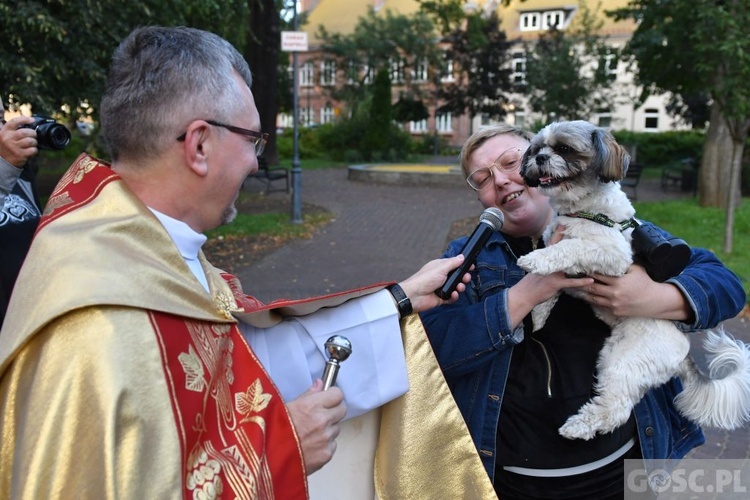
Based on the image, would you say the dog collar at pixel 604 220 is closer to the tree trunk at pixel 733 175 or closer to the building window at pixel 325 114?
the tree trunk at pixel 733 175

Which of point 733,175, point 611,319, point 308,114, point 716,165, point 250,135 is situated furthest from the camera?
point 308,114

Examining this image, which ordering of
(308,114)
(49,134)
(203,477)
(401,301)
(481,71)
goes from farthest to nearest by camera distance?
(308,114), (481,71), (49,134), (401,301), (203,477)

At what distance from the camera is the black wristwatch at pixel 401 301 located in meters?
2.19

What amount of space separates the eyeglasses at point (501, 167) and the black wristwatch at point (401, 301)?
801 mm

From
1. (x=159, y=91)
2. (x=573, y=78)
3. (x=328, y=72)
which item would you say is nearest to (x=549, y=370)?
(x=159, y=91)

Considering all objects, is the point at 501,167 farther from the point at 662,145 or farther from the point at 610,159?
the point at 662,145

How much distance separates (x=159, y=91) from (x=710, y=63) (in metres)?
11.3

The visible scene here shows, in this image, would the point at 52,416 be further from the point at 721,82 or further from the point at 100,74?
the point at 721,82

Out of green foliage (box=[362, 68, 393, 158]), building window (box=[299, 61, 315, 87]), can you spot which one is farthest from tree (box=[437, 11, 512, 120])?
building window (box=[299, 61, 315, 87])

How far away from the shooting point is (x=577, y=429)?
2275 mm

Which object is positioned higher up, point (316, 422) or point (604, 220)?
point (604, 220)

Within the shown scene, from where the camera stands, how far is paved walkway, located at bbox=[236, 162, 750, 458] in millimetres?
9055

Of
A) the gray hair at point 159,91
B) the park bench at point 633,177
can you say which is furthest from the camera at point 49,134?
the park bench at point 633,177

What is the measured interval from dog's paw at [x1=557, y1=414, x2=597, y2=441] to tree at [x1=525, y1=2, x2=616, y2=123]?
25.6 meters
